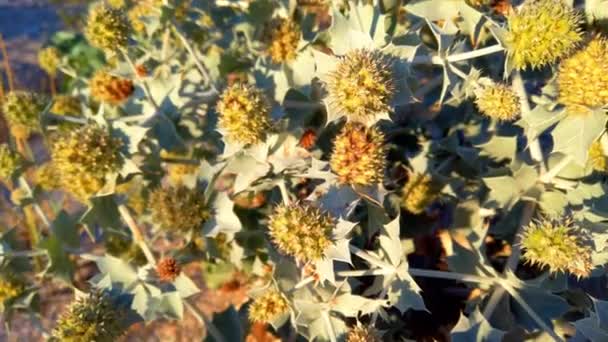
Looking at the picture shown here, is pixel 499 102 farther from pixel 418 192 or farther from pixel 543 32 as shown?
pixel 418 192

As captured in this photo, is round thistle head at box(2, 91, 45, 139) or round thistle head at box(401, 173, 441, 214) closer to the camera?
round thistle head at box(401, 173, 441, 214)

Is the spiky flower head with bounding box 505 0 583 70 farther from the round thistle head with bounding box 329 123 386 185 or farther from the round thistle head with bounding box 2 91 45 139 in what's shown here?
the round thistle head with bounding box 2 91 45 139

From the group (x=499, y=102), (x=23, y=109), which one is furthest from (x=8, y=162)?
(x=499, y=102)

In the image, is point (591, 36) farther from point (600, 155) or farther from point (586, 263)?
point (586, 263)

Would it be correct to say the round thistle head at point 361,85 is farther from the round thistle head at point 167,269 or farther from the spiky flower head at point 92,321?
the spiky flower head at point 92,321

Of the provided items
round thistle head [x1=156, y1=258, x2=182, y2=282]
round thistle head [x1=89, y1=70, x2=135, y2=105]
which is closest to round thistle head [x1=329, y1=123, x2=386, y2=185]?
round thistle head [x1=156, y1=258, x2=182, y2=282]

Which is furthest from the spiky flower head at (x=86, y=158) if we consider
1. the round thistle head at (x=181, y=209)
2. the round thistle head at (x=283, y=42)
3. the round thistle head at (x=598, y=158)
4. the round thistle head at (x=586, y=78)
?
the round thistle head at (x=598, y=158)
